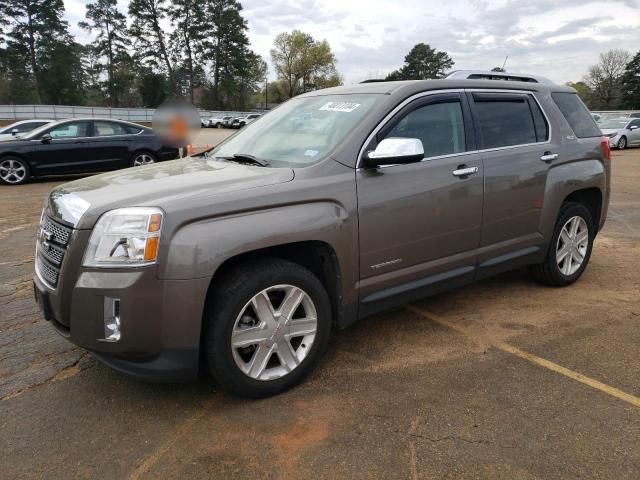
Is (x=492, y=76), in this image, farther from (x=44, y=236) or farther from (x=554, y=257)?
(x=44, y=236)

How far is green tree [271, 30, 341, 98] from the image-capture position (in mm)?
82250

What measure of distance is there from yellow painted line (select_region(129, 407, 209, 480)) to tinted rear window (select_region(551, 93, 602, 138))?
156 inches

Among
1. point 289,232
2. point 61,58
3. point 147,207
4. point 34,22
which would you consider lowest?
point 289,232

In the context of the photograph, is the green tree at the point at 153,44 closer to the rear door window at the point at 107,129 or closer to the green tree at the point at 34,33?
the green tree at the point at 34,33

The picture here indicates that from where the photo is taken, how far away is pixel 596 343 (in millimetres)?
3533

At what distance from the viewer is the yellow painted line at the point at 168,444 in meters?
2.28

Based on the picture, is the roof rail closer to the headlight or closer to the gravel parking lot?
the gravel parking lot

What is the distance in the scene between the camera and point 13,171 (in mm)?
11039

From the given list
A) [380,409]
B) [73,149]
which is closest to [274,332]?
[380,409]

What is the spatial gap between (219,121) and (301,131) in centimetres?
5161

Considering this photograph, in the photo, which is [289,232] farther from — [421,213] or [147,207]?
[421,213]

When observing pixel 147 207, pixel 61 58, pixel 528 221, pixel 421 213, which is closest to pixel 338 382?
pixel 421 213

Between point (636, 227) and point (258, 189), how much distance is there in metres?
6.83

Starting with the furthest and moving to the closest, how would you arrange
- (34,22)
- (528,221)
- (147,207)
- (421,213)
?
(34,22) → (528,221) → (421,213) → (147,207)
